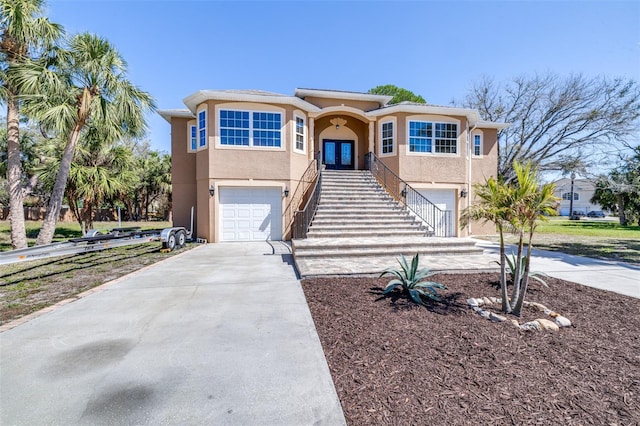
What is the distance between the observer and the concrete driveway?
7.11 feet

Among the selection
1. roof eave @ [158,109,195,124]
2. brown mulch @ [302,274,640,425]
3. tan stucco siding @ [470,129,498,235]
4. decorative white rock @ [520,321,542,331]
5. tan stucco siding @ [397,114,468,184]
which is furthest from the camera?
tan stucco siding @ [470,129,498,235]

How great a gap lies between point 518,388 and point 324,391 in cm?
168

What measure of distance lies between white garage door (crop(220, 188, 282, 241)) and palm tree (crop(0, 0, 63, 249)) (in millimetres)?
6616

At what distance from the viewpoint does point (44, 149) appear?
13.1m

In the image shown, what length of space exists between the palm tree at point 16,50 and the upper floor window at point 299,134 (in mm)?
8709

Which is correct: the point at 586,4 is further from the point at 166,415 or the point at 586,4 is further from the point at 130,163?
the point at 130,163

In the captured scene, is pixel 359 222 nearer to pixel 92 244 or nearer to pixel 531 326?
pixel 531 326

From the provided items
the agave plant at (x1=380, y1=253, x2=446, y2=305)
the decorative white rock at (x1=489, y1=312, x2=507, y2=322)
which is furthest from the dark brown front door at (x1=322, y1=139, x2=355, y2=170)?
the decorative white rock at (x1=489, y1=312, x2=507, y2=322)

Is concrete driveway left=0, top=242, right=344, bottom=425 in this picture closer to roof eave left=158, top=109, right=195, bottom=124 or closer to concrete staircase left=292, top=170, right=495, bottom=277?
concrete staircase left=292, top=170, right=495, bottom=277

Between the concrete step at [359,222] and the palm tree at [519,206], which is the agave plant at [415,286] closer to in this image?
the palm tree at [519,206]

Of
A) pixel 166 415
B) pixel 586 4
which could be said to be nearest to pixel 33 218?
pixel 166 415

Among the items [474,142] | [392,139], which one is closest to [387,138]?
[392,139]

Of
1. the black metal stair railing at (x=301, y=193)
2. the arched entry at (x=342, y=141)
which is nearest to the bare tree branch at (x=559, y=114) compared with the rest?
the arched entry at (x=342, y=141)

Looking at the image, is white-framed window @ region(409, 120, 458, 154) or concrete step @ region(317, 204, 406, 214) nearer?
concrete step @ region(317, 204, 406, 214)
